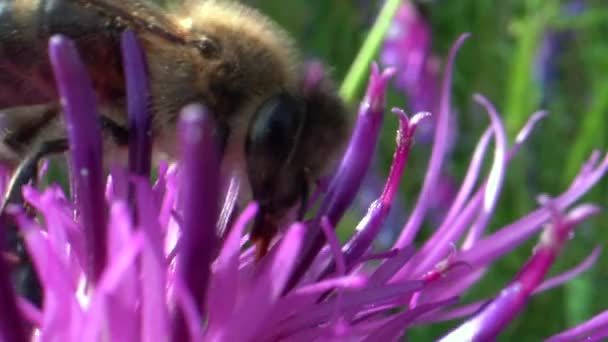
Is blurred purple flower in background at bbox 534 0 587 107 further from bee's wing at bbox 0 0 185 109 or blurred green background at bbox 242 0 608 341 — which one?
bee's wing at bbox 0 0 185 109

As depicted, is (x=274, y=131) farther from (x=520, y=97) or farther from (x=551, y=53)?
(x=551, y=53)

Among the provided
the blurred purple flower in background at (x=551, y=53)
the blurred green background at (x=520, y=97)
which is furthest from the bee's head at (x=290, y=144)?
the blurred purple flower in background at (x=551, y=53)

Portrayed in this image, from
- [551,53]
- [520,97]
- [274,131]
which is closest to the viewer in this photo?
[274,131]

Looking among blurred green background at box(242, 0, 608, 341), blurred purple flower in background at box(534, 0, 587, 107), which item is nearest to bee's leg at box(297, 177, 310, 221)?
blurred green background at box(242, 0, 608, 341)

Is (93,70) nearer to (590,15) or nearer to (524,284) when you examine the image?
(524,284)

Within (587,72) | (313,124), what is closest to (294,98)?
(313,124)

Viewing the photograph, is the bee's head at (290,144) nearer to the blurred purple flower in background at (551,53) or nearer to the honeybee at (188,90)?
the honeybee at (188,90)

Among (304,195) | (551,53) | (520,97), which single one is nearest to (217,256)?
(304,195)
